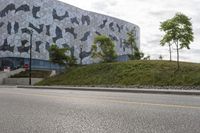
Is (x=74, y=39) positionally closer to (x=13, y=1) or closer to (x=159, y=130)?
(x=13, y=1)

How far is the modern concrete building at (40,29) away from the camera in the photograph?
85644mm

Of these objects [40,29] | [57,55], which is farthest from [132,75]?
[40,29]

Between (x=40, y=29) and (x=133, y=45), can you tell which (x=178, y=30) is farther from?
(x=40, y=29)

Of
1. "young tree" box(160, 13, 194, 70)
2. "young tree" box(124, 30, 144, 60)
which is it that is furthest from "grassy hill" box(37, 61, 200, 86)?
"young tree" box(124, 30, 144, 60)

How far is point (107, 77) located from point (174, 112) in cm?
3621

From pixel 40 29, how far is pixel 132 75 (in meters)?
51.2

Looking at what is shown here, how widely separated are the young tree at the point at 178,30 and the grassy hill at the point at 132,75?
3175 millimetres

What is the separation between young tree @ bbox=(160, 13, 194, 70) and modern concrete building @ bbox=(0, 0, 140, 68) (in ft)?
128

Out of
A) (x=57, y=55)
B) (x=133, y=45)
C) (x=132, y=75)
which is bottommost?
(x=132, y=75)

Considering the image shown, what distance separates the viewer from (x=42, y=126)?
669cm

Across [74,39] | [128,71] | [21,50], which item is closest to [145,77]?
[128,71]

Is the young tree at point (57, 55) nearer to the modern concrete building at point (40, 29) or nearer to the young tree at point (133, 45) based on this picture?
the young tree at point (133, 45)

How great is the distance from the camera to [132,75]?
4266 cm

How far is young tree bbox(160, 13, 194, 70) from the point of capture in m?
41.0
